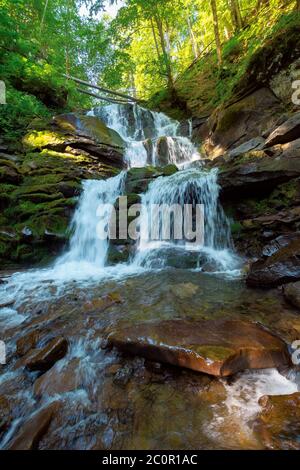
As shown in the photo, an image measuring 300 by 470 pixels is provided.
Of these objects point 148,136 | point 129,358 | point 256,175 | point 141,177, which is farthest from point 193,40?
point 129,358

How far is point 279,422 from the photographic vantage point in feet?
5.54

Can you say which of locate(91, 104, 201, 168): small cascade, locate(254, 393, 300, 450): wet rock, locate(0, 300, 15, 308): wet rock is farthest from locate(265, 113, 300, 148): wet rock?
locate(0, 300, 15, 308): wet rock

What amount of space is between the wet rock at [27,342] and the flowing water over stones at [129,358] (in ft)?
0.04

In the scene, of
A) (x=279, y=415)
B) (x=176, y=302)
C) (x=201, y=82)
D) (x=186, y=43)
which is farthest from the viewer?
(x=186, y=43)

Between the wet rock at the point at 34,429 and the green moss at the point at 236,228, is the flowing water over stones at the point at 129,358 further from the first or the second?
the green moss at the point at 236,228

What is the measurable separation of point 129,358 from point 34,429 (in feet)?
3.10

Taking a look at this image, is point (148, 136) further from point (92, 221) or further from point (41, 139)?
point (92, 221)

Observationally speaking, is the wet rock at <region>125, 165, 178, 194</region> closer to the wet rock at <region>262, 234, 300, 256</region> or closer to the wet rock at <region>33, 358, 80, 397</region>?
the wet rock at <region>262, 234, 300, 256</region>

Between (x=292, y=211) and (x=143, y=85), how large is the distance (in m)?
21.1

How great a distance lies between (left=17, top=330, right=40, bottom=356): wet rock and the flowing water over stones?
1 centimetres

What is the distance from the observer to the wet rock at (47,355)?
2.45m
